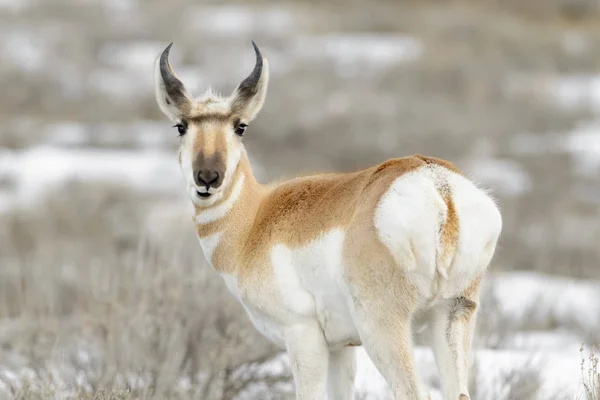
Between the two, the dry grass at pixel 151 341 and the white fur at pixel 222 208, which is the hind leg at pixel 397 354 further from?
the dry grass at pixel 151 341

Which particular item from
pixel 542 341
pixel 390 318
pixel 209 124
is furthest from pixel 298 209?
pixel 542 341

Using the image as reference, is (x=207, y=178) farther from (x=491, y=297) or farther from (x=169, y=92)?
(x=491, y=297)

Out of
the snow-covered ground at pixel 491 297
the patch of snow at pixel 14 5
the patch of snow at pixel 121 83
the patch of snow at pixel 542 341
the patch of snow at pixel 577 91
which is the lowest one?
the patch of snow at pixel 542 341

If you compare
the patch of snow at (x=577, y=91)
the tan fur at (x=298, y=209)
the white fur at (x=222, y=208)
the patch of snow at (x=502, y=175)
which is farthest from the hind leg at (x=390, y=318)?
the patch of snow at (x=577, y=91)

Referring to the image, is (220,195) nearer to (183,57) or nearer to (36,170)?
(36,170)

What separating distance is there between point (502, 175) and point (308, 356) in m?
13.4

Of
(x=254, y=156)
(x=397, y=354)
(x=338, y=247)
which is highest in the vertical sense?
(x=254, y=156)

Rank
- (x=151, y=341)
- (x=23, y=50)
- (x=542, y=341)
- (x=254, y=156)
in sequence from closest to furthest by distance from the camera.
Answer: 1. (x=151, y=341)
2. (x=542, y=341)
3. (x=254, y=156)
4. (x=23, y=50)

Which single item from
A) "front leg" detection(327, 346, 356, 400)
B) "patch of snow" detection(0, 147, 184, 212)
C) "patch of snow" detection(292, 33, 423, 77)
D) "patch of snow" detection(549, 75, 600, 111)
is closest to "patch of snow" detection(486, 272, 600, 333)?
"front leg" detection(327, 346, 356, 400)

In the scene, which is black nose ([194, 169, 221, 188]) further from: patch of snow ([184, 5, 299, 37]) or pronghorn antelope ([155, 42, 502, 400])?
patch of snow ([184, 5, 299, 37])

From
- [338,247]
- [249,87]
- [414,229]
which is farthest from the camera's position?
[249,87]

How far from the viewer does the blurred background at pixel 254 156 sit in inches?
249

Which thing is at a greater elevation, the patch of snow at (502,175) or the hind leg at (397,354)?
the patch of snow at (502,175)

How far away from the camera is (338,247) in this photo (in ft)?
13.5
